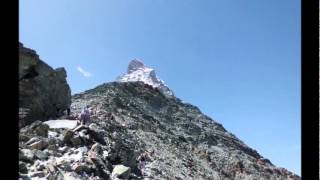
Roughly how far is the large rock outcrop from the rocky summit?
1.68 m

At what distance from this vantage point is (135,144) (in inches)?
1462

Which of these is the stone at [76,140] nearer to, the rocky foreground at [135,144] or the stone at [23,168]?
the rocky foreground at [135,144]

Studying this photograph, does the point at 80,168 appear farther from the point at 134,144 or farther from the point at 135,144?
the point at 135,144

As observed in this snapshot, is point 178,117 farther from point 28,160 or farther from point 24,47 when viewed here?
point 28,160

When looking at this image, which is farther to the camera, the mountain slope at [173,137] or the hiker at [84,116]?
the mountain slope at [173,137]

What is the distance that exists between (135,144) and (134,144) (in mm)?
261

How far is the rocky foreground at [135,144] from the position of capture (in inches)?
797

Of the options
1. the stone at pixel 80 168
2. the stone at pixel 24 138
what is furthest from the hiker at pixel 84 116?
the stone at pixel 80 168

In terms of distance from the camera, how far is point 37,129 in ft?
73.1

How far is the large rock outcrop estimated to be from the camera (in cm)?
2725

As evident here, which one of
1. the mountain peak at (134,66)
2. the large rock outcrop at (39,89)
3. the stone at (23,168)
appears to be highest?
the mountain peak at (134,66)

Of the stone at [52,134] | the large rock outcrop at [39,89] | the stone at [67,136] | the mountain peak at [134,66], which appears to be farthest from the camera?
the mountain peak at [134,66]

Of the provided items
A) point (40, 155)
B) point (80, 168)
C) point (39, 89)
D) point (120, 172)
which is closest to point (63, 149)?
point (80, 168)
